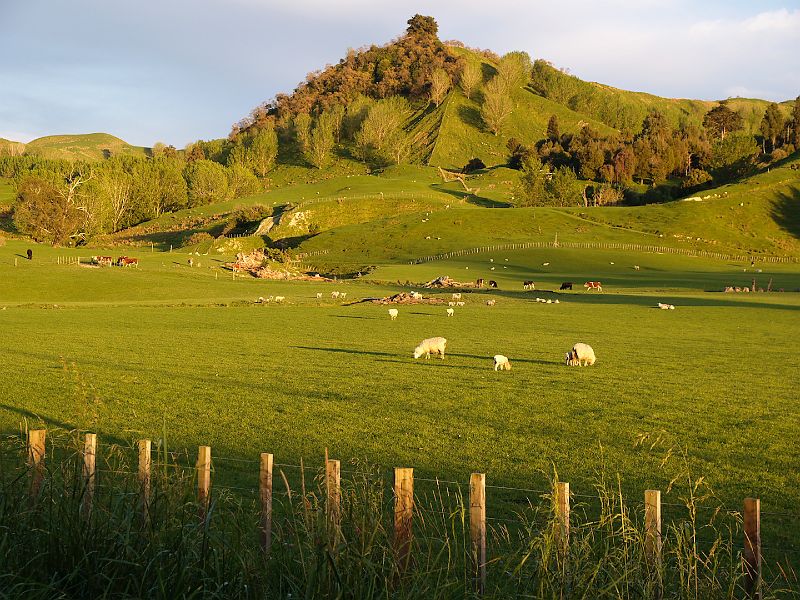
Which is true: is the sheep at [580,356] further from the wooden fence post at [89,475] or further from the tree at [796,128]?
the tree at [796,128]

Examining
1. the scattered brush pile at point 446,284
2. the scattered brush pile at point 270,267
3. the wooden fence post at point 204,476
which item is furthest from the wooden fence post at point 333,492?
the scattered brush pile at point 270,267

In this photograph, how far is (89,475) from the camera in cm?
759

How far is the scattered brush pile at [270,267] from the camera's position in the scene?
3209 inches

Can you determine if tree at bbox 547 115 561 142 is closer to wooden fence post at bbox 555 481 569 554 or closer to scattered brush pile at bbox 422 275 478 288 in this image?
scattered brush pile at bbox 422 275 478 288

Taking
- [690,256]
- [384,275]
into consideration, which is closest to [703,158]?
[690,256]

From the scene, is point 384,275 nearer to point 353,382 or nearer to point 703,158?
point 353,382

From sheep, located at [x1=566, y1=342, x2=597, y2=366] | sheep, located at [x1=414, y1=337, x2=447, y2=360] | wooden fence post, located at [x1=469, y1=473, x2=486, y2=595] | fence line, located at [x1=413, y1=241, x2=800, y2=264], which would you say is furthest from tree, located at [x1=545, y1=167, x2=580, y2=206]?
wooden fence post, located at [x1=469, y1=473, x2=486, y2=595]

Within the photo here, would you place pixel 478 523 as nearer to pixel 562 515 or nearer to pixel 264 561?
pixel 562 515

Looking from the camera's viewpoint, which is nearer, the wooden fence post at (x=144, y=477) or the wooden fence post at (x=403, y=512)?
the wooden fence post at (x=403, y=512)

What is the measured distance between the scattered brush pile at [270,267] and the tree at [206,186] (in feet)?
267

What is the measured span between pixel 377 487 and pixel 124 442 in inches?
226

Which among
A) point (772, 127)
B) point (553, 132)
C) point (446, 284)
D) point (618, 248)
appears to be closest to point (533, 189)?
point (618, 248)

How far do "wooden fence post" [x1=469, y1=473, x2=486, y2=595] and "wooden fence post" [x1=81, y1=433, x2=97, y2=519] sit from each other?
3.89 meters

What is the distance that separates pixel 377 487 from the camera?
11719mm
